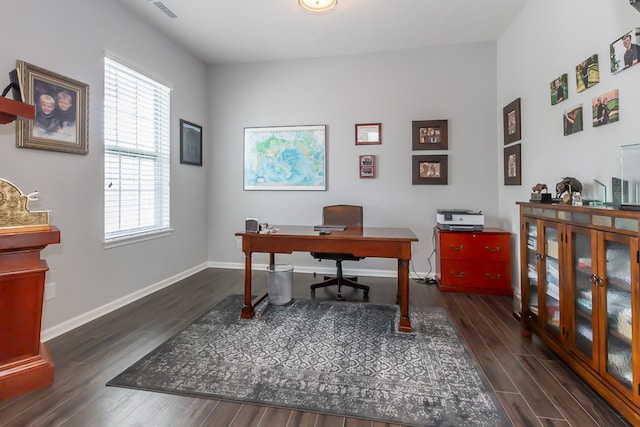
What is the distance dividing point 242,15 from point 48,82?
184cm

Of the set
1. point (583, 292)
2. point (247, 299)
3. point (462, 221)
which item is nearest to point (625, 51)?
point (583, 292)

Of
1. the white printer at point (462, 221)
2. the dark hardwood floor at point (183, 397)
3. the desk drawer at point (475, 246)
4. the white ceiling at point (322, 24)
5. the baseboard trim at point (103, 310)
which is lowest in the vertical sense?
the dark hardwood floor at point (183, 397)

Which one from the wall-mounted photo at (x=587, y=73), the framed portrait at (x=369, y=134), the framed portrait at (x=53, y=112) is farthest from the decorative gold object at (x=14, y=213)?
the wall-mounted photo at (x=587, y=73)

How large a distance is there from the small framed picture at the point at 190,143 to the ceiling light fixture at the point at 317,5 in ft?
6.85

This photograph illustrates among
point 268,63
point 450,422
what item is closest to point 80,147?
point 268,63

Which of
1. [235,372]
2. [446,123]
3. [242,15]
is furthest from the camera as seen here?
[446,123]

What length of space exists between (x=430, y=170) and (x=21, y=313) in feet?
12.9

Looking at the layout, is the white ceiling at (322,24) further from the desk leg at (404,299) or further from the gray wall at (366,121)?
the desk leg at (404,299)

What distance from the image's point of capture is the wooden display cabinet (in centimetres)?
141

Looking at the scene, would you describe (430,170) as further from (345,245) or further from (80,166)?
(80,166)

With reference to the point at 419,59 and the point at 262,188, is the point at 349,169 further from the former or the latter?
the point at 419,59

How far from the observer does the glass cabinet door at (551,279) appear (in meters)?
1.98

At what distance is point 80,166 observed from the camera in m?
2.57

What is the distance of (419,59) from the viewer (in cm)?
393
